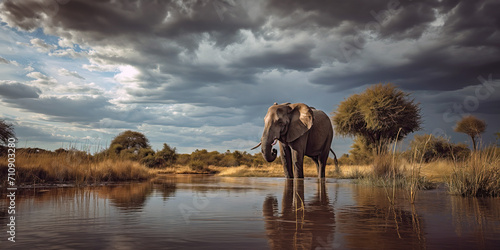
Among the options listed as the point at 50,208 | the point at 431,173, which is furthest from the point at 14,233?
the point at 431,173

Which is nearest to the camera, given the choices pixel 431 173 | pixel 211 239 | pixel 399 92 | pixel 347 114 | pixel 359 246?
pixel 359 246

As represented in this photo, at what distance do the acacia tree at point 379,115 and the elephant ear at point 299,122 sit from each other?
25.7 ft

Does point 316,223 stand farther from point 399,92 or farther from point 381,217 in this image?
point 399,92

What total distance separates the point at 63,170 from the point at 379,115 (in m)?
14.9

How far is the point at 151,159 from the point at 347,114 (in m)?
18.3

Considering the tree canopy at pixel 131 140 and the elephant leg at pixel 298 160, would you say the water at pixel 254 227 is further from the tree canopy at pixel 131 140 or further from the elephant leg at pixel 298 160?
the tree canopy at pixel 131 140

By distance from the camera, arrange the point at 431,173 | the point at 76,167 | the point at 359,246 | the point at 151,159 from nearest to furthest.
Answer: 1. the point at 359,246
2. the point at 76,167
3. the point at 431,173
4. the point at 151,159

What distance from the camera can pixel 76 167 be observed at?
9.07 metres

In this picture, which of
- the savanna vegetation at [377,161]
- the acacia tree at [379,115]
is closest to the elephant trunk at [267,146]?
the savanna vegetation at [377,161]

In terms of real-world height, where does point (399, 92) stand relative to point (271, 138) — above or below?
above

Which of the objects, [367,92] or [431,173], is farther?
[367,92]

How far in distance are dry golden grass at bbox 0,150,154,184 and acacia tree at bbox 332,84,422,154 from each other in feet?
41.5

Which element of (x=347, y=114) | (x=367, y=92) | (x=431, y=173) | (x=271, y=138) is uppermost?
(x=367, y=92)

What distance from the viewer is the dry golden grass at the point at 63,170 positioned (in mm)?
8102
